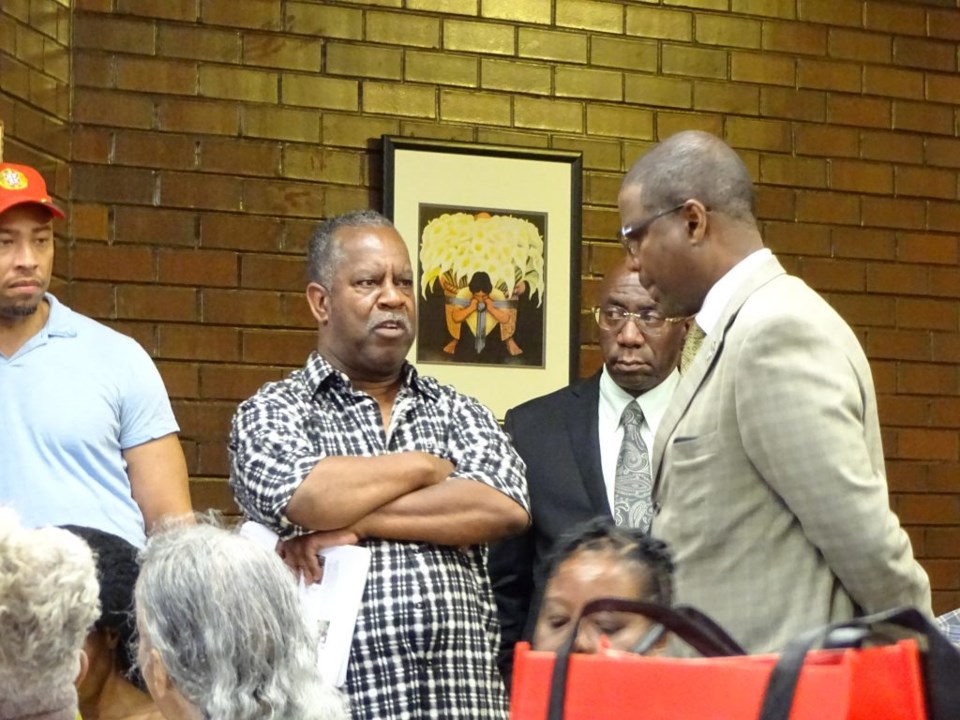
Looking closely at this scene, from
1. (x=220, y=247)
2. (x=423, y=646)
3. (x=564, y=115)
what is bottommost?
(x=423, y=646)

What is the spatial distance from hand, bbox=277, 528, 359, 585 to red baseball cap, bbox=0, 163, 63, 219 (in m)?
1.02

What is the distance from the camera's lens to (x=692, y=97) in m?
4.84

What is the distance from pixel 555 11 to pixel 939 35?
4.34ft

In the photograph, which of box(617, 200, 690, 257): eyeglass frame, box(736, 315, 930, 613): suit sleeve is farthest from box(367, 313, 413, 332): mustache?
box(736, 315, 930, 613): suit sleeve

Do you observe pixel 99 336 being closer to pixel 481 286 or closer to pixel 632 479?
pixel 632 479

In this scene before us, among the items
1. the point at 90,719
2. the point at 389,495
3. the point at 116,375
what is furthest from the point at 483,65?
the point at 90,719

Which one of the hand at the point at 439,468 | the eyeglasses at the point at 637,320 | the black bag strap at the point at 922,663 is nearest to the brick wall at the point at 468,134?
the eyeglasses at the point at 637,320

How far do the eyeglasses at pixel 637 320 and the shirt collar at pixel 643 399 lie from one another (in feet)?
0.38

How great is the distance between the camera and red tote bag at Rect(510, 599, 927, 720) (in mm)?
1382

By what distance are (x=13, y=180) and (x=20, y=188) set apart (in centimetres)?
3

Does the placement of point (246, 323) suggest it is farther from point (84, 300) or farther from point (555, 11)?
point (555, 11)

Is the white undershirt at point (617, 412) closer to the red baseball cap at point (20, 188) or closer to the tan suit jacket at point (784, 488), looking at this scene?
the tan suit jacket at point (784, 488)

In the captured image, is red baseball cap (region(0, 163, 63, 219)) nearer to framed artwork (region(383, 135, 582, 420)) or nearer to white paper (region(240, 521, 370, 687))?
white paper (region(240, 521, 370, 687))

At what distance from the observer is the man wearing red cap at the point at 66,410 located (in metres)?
3.24
